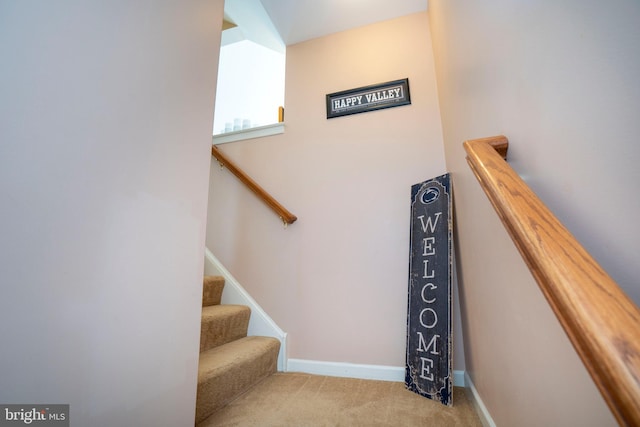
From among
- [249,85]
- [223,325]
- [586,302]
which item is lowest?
[223,325]

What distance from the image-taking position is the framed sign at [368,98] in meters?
1.86

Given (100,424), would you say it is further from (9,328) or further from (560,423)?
(560,423)

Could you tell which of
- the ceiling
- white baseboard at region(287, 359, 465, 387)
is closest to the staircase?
white baseboard at region(287, 359, 465, 387)

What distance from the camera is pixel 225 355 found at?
137 cm

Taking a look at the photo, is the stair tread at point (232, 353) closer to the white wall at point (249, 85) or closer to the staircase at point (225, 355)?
the staircase at point (225, 355)

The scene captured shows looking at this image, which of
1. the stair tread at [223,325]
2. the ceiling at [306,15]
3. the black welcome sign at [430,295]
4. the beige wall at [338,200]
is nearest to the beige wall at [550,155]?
the black welcome sign at [430,295]

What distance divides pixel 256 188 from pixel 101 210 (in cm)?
128

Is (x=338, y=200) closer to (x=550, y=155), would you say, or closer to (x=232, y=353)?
(x=232, y=353)

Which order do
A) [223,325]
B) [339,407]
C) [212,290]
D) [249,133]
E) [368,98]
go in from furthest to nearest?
[249,133]
[368,98]
[212,290]
[223,325]
[339,407]

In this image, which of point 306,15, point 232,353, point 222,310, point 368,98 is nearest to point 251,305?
point 222,310

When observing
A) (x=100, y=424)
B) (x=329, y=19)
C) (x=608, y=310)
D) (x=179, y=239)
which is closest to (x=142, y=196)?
(x=179, y=239)

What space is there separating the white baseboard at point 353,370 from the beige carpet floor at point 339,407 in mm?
43

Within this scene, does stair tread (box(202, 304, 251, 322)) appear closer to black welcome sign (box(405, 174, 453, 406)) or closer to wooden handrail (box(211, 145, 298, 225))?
wooden handrail (box(211, 145, 298, 225))

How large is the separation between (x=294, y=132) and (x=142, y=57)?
1276mm
